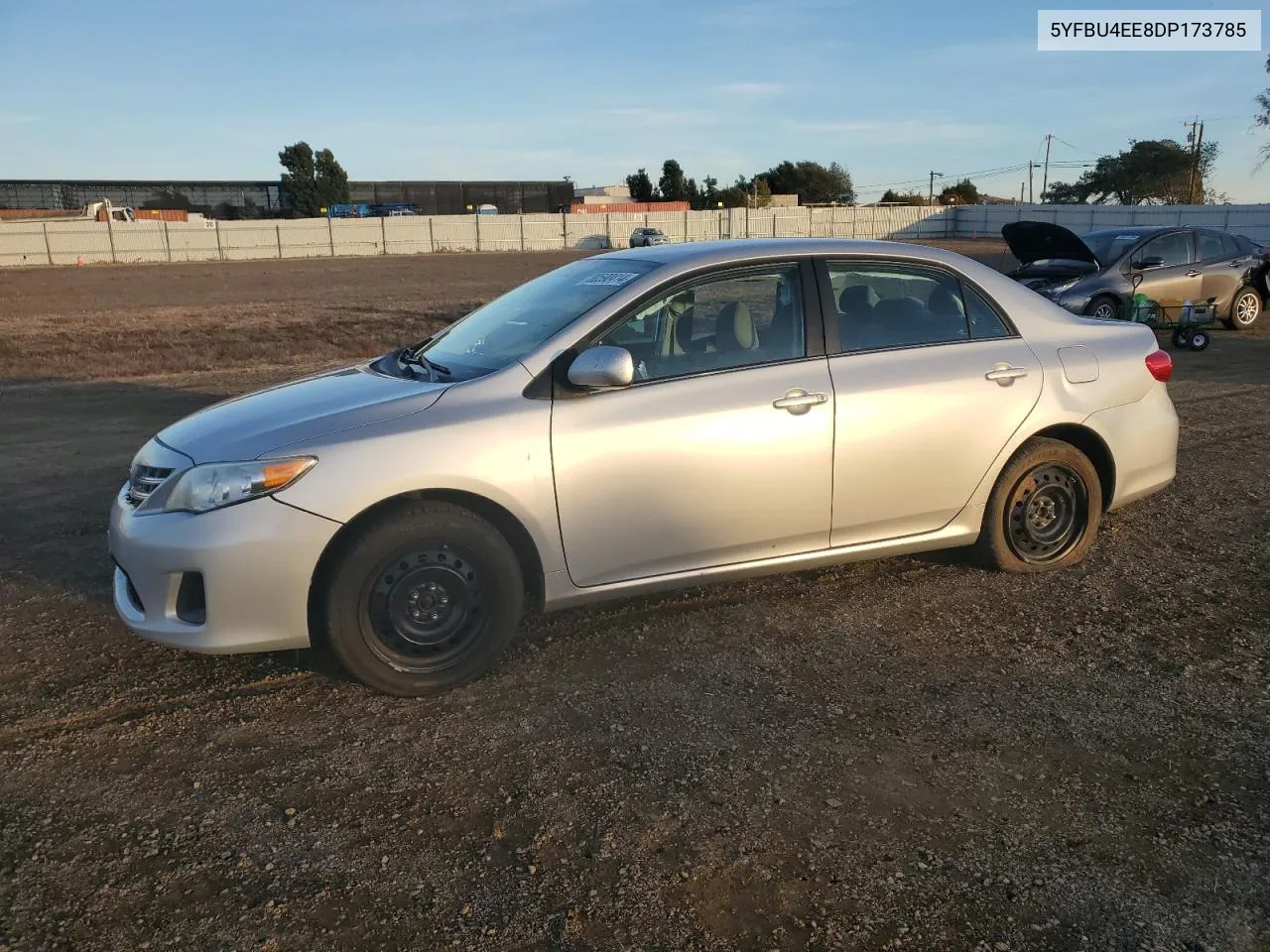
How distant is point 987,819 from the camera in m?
3.02

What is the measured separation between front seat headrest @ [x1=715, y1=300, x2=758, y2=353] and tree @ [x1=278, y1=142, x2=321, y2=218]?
9379cm

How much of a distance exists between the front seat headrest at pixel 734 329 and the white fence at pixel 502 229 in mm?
37079

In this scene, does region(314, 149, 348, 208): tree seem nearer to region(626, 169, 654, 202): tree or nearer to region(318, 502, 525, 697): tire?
region(626, 169, 654, 202): tree

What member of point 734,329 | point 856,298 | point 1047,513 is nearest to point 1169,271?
point 1047,513

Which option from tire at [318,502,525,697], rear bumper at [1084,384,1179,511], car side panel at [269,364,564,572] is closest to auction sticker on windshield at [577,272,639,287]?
car side panel at [269,364,564,572]

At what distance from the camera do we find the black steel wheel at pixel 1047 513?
16.0 ft

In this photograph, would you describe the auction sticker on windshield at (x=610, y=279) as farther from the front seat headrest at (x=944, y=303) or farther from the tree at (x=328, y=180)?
the tree at (x=328, y=180)

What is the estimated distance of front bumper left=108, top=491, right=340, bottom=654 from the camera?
11.6 feet

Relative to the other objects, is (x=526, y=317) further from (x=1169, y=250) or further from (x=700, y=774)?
(x=1169, y=250)

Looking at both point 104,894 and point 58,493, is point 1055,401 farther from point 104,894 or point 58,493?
point 58,493

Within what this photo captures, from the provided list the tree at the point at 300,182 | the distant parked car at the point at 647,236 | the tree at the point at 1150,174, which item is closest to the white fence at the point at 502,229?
the distant parked car at the point at 647,236

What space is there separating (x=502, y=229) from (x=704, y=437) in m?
62.6

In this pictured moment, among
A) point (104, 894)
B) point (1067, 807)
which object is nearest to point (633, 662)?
point (1067, 807)

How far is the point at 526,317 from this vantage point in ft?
14.8
